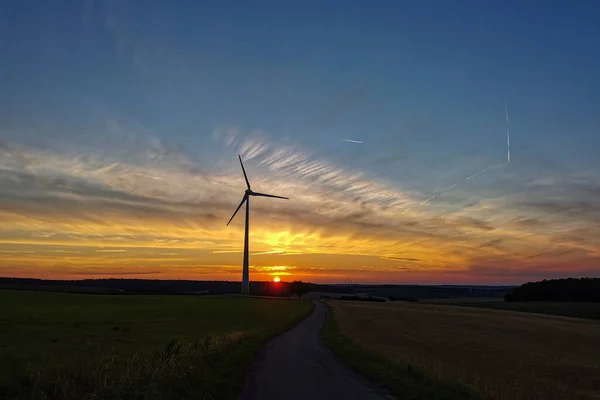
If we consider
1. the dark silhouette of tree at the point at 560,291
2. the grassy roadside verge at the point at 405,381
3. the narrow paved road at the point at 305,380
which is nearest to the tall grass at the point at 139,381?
the narrow paved road at the point at 305,380

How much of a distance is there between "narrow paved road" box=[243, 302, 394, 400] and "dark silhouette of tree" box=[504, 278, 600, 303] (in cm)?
16480

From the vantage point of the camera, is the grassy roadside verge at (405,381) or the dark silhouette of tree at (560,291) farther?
the dark silhouette of tree at (560,291)

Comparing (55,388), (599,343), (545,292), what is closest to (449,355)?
(55,388)

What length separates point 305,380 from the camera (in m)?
18.7

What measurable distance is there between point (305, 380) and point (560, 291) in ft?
592

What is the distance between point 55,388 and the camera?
40.4ft

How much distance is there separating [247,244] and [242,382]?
101253 mm

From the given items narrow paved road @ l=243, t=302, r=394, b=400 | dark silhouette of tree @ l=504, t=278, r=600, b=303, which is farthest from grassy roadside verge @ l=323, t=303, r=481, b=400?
dark silhouette of tree @ l=504, t=278, r=600, b=303

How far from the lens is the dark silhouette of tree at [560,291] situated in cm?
16888

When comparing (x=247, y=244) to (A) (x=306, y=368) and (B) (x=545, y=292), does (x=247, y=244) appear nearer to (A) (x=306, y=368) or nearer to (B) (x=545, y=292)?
(A) (x=306, y=368)

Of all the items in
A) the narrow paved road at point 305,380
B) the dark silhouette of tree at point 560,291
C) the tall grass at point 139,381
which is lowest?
the narrow paved road at point 305,380

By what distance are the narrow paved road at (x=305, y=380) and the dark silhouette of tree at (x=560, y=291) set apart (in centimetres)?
16480

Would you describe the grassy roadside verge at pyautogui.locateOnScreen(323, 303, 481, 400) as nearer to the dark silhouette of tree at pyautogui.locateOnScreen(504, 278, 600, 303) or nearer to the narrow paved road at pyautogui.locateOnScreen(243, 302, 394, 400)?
the narrow paved road at pyautogui.locateOnScreen(243, 302, 394, 400)

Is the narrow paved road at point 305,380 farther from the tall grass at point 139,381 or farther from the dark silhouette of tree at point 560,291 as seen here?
the dark silhouette of tree at point 560,291
